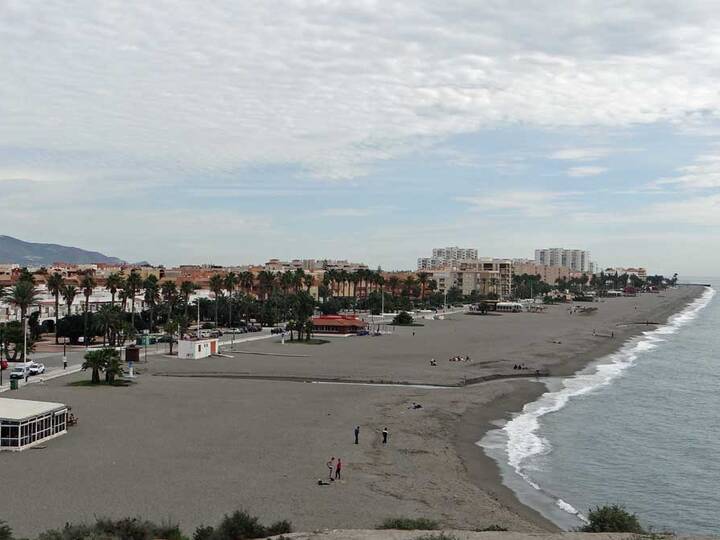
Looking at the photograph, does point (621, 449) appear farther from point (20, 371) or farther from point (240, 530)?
point (20, 371)

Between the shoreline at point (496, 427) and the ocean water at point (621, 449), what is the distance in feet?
1.79

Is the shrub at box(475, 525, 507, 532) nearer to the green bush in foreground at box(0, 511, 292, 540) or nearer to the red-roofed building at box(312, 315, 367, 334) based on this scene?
the green bush in foreground at box(0, 511, 292, 540)

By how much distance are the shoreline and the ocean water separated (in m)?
0.55

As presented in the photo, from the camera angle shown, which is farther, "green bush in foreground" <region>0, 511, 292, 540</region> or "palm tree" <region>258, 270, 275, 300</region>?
"palm tree" <region>258, 270, 275, 300</region>

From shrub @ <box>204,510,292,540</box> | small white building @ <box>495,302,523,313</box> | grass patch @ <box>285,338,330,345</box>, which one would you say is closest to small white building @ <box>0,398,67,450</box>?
shrub @ <box>204,510,292,540</box>

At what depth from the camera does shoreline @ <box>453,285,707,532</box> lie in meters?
26.2

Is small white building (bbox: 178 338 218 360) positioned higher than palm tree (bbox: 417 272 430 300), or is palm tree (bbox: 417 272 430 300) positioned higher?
palm tree (bbox: 417 272 430 300)

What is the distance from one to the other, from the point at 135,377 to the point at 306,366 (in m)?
14.4

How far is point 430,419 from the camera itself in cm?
4003

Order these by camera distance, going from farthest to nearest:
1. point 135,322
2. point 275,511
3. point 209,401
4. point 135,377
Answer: point 135,322 → point 135,377 → point 209,401 → point 275,511

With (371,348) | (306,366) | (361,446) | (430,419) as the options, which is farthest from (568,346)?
(361,446)

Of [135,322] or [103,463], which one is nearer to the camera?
[103,463]

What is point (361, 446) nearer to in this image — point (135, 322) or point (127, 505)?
point (127, 505)

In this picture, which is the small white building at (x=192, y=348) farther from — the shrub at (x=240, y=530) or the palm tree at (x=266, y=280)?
the palm tree at (x=266, y=280)
